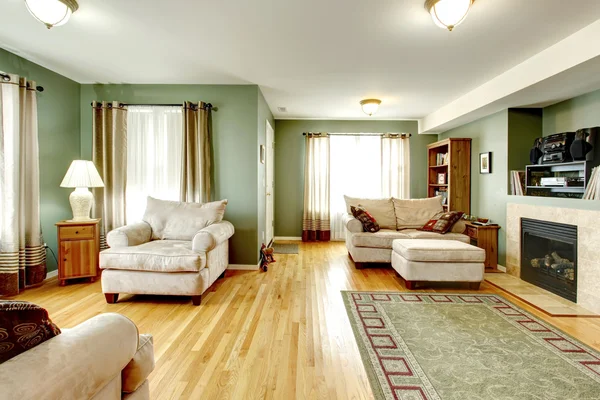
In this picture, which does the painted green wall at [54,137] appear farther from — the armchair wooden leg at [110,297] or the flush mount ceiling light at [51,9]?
the flush mount ceiling light at [51,9]

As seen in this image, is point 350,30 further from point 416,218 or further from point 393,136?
point 393,136

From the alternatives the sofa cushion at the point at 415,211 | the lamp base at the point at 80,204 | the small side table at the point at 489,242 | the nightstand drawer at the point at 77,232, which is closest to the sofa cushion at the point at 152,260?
the nightstand drawer at the point at 77,232

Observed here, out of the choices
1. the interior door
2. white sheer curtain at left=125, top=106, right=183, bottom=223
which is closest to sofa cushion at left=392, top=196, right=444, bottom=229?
the interior door

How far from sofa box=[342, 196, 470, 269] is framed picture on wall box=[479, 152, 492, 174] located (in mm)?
750

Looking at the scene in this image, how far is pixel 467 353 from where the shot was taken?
2.16 metres

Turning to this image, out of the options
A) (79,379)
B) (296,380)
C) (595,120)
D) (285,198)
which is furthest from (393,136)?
(79,379)

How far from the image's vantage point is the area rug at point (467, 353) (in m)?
1.77

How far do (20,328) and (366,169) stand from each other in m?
6.05

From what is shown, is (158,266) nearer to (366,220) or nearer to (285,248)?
(366,220)

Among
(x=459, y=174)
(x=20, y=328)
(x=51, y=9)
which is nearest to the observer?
(x=20, y=328)

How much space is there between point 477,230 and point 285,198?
139 inches

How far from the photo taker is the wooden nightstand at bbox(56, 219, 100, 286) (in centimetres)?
355

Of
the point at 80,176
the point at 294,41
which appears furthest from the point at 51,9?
the point at 80,176

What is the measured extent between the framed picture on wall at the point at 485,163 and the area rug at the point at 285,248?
125 inches
